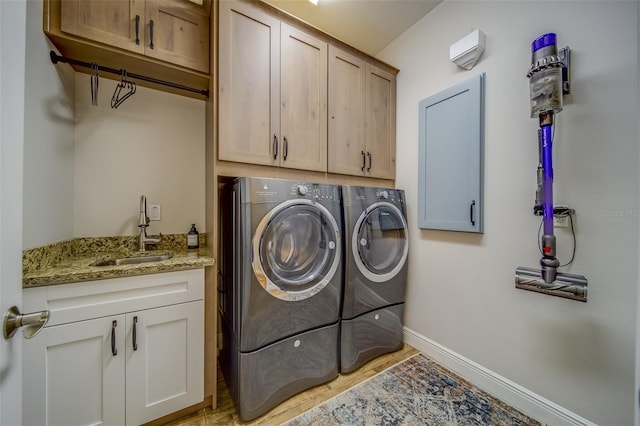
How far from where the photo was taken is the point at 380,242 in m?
1.89

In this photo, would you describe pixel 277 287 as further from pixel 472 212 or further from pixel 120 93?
pixel 120 93

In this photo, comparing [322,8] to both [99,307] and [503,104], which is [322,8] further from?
[99,307]

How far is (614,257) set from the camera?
114 cm

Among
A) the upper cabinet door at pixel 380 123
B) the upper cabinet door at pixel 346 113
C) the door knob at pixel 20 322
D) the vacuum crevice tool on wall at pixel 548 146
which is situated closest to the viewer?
the door knob at pixel 20 322

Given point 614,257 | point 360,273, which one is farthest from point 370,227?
point 614,257

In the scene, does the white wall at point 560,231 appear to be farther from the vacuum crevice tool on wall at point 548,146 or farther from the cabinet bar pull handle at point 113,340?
the cabinet bar pull handle at point 113,340

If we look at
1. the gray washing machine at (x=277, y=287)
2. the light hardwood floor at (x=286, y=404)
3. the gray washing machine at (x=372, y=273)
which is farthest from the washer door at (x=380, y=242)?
the light hardwood floor at (x=286, y=404)

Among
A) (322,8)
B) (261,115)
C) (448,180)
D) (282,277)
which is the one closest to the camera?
(282,277)

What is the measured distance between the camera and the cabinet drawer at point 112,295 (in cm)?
106

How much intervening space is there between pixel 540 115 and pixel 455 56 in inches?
31.1

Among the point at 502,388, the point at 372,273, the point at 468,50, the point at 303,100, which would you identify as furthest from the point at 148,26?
the point at 502,388

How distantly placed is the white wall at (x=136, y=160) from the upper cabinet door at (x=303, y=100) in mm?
858

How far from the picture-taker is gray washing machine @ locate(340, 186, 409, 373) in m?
1.69

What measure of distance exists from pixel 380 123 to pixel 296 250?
4.57ft
